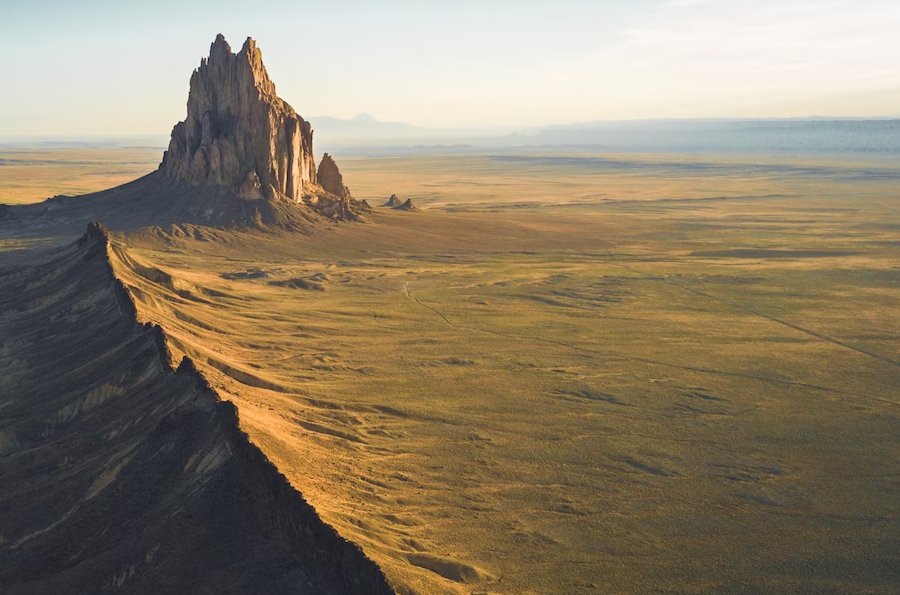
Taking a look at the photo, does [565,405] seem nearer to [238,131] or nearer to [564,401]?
[564,401]

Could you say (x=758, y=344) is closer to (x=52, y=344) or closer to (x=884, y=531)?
(x=884, y=531)

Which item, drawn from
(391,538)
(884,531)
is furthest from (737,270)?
(391,538)

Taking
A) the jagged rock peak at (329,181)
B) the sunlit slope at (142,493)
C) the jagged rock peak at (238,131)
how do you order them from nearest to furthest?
the sunlit slope at (142,493), the jagged rock peak at (238,131), the jagged rock peak at (329,181)

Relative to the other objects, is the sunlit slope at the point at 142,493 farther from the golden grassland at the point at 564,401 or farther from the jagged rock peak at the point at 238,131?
the jagged rock peak at the point at 238,131

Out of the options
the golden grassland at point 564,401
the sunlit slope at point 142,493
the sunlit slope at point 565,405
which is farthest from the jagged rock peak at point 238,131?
the sunlit slope at point 142,493

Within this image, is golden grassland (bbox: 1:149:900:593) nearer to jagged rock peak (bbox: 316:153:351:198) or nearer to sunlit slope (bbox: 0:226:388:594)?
sunlit slope (bbox: 0:226:388:594)

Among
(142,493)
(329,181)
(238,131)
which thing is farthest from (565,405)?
(329,181)
